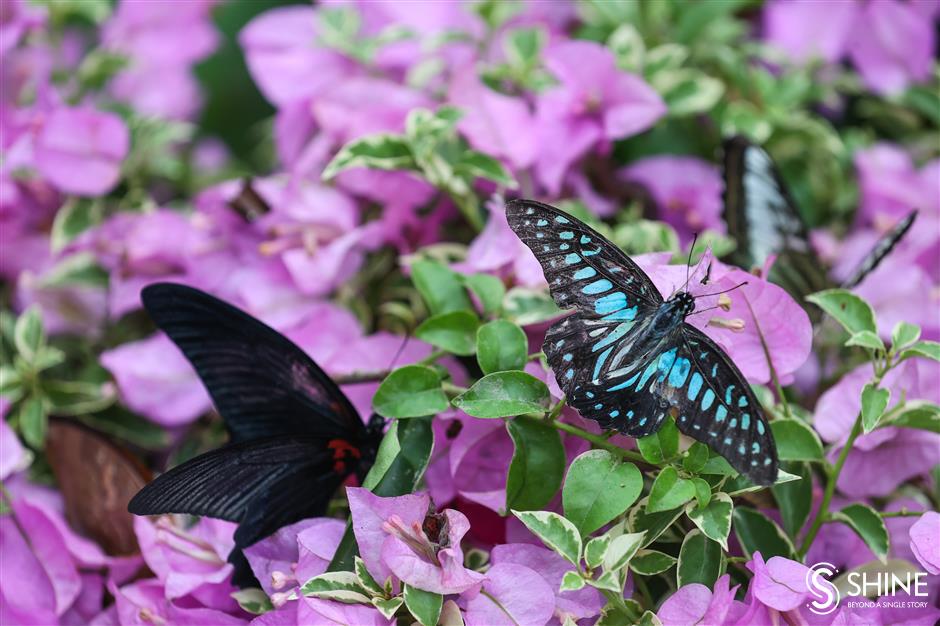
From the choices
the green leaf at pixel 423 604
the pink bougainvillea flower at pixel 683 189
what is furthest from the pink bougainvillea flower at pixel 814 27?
the green leaf at pixel 423 604

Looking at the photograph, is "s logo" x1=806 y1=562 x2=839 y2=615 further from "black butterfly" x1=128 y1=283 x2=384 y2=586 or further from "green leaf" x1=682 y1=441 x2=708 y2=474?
"black butterfly" x1=128 y1=283 x2=384 y2=586

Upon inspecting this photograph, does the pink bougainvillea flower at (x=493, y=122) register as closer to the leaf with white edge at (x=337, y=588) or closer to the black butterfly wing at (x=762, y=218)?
the black butterfly wing at (x=762, y=218)

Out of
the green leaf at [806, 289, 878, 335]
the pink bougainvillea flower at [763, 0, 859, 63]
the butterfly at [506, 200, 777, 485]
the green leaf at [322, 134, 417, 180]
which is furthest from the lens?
the pink bougainvillea flower at [763, 0, 859, 63]

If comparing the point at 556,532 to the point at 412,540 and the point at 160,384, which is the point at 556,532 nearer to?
the point at 412,540

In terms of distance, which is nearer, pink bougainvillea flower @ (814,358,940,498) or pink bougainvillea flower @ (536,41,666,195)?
pink bougainvillea flower @ (814,358,940,498)

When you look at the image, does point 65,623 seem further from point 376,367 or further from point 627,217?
point 627,217

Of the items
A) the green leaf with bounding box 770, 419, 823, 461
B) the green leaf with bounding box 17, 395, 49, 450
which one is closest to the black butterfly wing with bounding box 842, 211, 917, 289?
the green leaf with bounding box 770, 419, 823, 461
